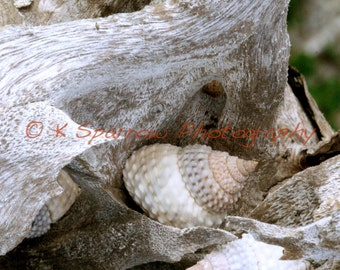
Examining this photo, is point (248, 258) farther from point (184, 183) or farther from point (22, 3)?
point (22, 3)

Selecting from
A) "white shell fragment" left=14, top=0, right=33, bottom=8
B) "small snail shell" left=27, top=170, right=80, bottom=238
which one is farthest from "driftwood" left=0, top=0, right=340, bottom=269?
"white shell fragment" left=14, top=0, right=33, bottom=8

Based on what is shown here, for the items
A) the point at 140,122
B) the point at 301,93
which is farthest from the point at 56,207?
the point at 301,93

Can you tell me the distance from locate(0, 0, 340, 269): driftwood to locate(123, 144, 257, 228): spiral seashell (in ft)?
0.05

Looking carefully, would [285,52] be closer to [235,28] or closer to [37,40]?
[235,28]

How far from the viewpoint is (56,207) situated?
0.52 meters

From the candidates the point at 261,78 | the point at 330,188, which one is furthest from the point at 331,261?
the point at 261,78

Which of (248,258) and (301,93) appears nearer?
(248,258)

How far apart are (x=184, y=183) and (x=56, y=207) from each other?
0.11 meters

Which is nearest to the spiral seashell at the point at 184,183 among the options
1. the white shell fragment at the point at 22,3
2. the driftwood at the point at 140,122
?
the driftwood at the point at 140,122

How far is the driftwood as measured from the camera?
1.39ft

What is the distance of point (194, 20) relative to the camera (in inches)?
18.6

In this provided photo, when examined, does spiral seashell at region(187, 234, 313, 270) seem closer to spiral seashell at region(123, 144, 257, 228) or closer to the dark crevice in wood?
spiral seashell at region(123, 144, 257, 228)

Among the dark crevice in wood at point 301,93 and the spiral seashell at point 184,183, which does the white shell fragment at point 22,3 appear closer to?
the spiral seashell at point 184,183

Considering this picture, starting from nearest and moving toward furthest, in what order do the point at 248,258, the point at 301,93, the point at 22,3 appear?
the point at 248,258, the point at 22,3, the point at 301,93
